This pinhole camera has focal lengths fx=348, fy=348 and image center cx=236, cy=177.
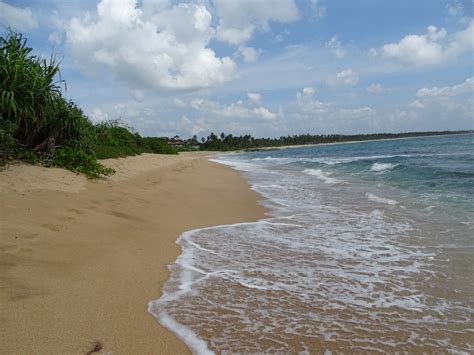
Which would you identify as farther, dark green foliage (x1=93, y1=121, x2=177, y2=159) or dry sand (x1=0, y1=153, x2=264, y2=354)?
dark green foliage (x1=93, y1=121, x2=177, y2=159)

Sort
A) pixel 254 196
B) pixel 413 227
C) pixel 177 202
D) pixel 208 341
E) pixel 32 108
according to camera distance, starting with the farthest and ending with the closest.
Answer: pixel 254 196 < pixel 177 202 < pixel 32 108 < pixel 413 227 < pixel 208 341

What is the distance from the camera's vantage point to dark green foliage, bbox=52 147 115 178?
1031 cm

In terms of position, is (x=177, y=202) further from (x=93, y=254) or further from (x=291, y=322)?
(x=291, y=322)

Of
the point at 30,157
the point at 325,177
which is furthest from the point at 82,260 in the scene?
the point at 325,177

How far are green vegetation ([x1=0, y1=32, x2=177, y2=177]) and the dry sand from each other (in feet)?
3.17

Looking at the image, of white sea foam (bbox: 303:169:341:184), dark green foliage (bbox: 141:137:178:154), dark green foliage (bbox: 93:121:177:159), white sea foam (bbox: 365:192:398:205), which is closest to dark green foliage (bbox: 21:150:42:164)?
dark green foliage (bbox: 93:121:177:159)

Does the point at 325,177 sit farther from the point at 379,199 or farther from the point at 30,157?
the point at 30,157

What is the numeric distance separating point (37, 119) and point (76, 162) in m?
1.60

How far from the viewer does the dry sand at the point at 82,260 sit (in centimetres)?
296

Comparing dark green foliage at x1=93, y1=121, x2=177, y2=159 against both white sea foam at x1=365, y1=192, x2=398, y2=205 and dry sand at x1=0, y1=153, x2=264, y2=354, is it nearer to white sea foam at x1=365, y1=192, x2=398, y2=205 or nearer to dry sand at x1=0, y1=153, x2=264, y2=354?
dry sand at x1=0, y1=153, x2=264, y2=354

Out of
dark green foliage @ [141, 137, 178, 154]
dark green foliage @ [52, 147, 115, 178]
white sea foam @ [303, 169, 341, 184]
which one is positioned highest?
dark green foliage @ [141, 137, 178, 154]

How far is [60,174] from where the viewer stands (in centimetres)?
926

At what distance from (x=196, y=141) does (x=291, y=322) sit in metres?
125

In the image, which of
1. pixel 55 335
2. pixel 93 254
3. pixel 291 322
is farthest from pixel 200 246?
pixel 55 335
